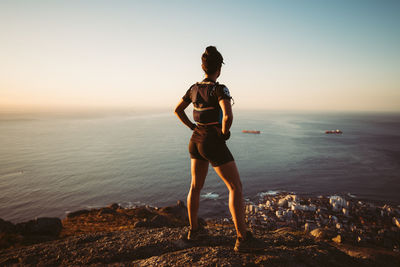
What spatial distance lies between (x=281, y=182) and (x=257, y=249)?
24.7m

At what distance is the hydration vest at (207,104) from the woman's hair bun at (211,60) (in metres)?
0.23

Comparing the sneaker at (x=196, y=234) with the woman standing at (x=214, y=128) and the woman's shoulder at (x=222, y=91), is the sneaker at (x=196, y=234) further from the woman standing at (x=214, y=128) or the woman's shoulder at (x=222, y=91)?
the woman's shoulder at (x=222, y=91)

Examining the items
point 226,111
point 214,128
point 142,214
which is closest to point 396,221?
point 142,214

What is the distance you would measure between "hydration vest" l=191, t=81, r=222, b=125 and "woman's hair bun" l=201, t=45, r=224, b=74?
226 mm

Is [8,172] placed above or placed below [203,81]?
below

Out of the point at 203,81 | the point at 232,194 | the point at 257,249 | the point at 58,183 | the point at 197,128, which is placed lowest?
the point at 58,183

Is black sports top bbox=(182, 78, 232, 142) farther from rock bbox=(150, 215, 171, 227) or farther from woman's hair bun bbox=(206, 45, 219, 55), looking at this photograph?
rock bbox=(150, 215, 171, 227)

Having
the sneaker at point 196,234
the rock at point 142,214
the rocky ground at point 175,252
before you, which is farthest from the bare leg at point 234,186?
the rock at point 142,214

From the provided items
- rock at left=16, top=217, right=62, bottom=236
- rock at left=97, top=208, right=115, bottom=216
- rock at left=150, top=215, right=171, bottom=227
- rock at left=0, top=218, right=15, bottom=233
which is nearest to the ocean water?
rock at left=97, top=208, right=115, bottom=216

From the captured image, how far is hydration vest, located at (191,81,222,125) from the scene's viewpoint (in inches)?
113

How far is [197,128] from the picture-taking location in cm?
315

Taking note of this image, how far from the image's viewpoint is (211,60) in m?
2.92

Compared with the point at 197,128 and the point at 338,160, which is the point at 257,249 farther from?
the point at 338,160

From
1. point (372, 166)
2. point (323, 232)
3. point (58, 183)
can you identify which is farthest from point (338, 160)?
point (58, 183)
